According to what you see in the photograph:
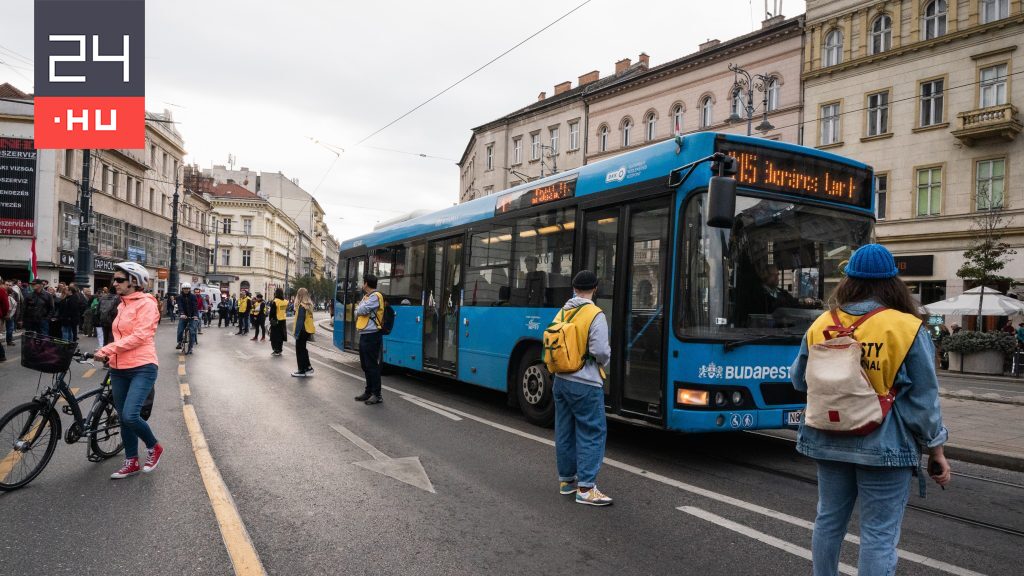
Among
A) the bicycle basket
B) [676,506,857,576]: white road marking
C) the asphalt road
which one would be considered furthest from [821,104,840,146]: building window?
the bicycle basket

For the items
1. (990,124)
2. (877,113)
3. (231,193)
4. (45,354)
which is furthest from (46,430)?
(231,193)

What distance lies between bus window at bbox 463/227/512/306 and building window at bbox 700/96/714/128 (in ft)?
89.8

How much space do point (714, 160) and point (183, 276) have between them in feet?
202

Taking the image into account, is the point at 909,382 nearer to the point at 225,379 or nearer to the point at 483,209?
the point at 483,209

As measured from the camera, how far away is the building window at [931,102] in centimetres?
2708

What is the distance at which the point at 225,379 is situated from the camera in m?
12.3

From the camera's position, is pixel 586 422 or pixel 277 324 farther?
pixel 277 324

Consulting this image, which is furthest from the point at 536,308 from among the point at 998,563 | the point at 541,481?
the point at 998,563

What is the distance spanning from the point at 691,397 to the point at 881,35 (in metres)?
28.7

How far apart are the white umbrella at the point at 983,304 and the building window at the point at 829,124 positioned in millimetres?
9794

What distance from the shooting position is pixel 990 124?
80.9 feet

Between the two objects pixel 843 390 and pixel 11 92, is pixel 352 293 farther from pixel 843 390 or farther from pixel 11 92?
pixel 11 92

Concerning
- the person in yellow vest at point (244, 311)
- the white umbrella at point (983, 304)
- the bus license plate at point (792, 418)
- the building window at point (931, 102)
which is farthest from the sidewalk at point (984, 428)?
the person in yellow vest at point (244, 311)

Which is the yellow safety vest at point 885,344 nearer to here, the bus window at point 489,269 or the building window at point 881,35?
the bus window at point 489,269
